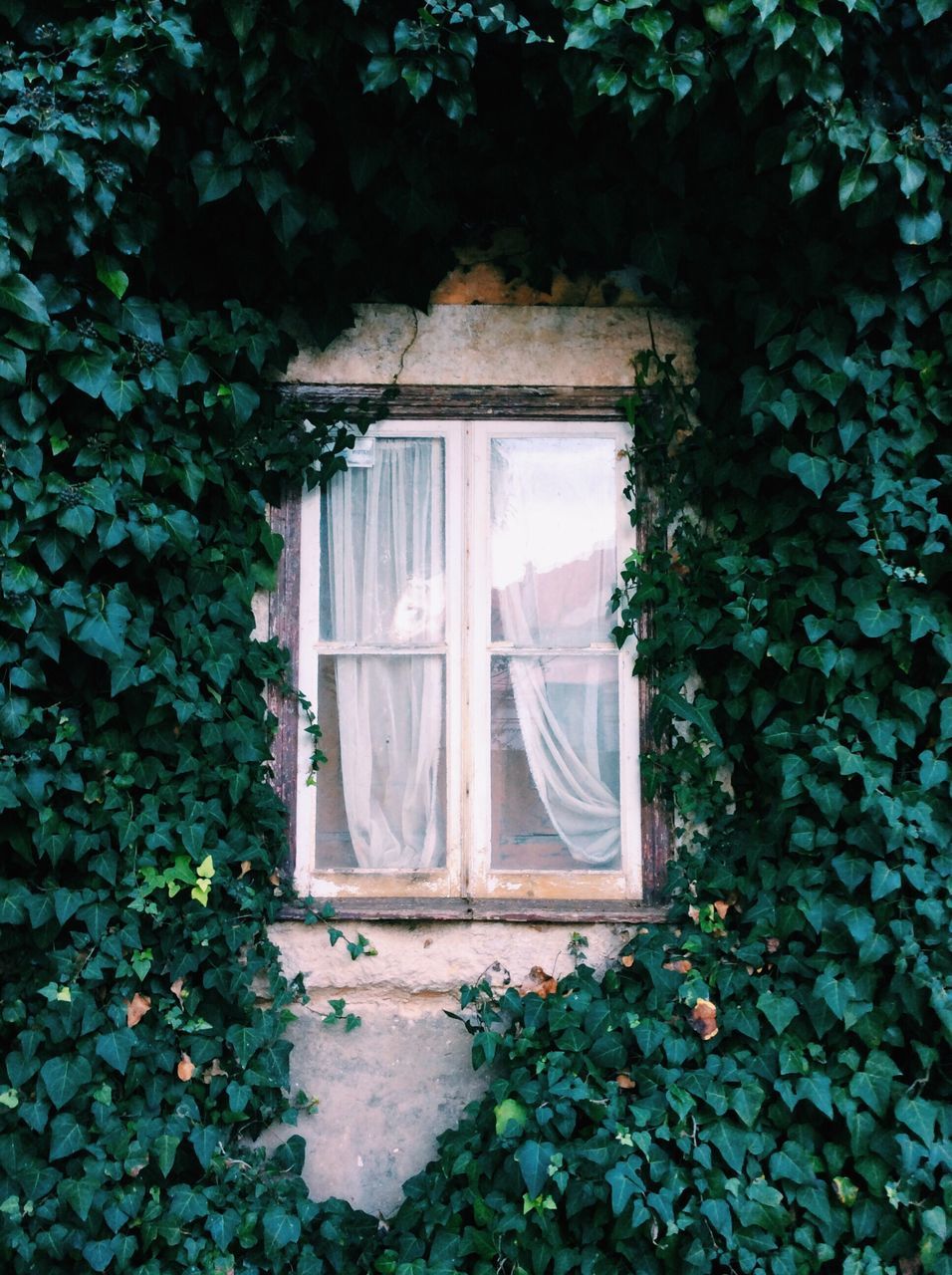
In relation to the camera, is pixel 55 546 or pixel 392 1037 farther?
pixel 392 1037

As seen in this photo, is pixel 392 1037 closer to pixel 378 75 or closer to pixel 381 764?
pixel 381 764

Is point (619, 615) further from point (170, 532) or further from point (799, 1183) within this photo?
point (799, 1183)

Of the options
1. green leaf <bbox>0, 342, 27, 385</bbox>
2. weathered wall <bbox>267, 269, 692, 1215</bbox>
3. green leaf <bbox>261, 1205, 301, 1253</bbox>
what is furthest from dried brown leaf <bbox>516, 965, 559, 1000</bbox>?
green leaf <bbox>0, 342, 27, 385</bbox>

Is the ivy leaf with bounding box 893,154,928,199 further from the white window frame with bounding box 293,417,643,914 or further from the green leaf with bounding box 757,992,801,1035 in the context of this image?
the green leaf with bounding box 757,992,801,1035

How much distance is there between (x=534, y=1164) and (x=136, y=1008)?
115cm

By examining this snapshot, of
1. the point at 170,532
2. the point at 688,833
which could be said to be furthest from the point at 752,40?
the point at 688,833

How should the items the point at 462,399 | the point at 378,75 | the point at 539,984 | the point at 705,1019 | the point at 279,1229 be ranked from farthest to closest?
the point at 462,399
the point at 539,984
the point at 705,1019
the point at 279,1229
the point at 378,75

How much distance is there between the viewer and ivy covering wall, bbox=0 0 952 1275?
2750mm

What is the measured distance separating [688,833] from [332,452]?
1605 mm

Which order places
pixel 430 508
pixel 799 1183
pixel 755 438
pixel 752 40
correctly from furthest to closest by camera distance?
pixel 430 508 < pixel 755 438 < pixel 799 1183 < pixel 752 40

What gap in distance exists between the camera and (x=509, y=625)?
345 cm

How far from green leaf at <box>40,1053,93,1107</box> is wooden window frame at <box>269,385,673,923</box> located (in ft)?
2.30

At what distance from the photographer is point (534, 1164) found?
9.20 feet

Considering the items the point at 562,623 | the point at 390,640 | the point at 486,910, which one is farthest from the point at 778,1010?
the point at 390,640
